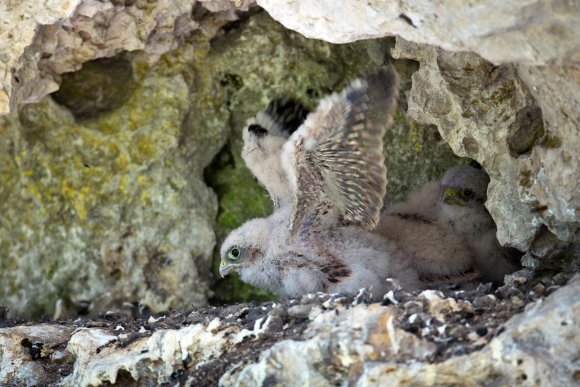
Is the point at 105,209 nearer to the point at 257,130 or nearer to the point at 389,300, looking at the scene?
the point at 257,130

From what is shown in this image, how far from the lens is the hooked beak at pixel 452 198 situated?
5500mm

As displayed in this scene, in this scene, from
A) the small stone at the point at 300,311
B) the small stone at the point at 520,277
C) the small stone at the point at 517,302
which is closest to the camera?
the small stone at the point at 517,302

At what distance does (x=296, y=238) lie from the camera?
17.0 feet

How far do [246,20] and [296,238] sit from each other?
1880 millimetres

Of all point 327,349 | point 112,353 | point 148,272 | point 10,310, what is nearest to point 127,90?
point 148,272

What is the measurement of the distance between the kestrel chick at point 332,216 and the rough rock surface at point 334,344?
0.62 metres

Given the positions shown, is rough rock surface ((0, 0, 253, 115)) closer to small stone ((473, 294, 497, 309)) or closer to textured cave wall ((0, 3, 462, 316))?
textured cave wall ((0, 3, 462, 316))

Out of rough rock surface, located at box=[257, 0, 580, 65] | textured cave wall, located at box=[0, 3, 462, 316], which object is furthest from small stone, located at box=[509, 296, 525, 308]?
textured cave wall, located at box=[0, 3, 462, 316]

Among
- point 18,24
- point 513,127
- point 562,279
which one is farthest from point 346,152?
point 18,24

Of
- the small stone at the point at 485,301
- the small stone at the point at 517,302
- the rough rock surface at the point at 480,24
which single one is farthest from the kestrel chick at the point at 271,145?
the small stone at the point at 517,302

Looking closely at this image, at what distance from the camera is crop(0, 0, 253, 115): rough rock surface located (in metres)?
4.42

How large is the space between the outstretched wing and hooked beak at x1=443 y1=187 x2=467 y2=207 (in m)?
0.78

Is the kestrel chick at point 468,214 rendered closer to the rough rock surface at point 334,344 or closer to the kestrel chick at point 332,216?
the kestrel chick at point 332,216

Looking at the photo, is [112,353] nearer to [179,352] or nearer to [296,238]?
[179,352]
